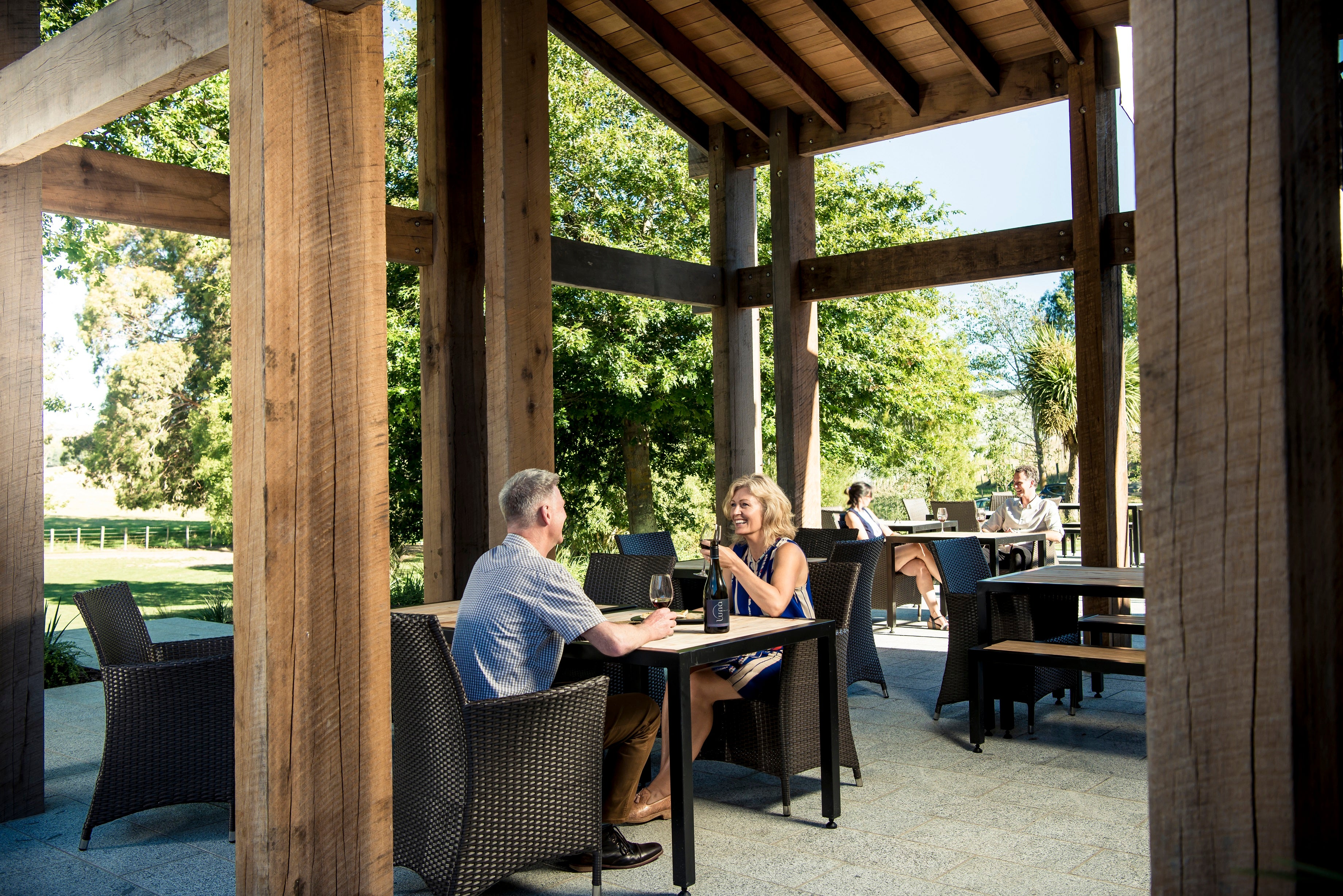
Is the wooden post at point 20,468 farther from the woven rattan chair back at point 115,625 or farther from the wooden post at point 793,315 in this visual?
the wooden post at point 793,315

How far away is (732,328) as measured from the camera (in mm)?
8148

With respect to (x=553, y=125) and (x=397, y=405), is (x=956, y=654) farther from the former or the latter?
(x=553, y=125)

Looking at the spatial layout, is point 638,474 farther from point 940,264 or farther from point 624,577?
point 624,577

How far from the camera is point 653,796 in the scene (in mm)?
3770

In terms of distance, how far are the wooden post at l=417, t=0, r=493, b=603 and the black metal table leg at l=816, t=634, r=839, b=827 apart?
8.30 feet

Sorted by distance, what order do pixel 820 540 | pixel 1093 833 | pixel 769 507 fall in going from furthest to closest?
pixel 820 540 → pixel 769 507 → pixel 1093 833

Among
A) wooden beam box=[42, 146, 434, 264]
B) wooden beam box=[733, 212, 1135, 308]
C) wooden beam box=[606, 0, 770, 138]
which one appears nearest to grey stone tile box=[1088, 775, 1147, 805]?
wooden beam box=[733, 212, 1135, 308]

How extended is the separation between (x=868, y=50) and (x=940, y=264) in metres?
1.52

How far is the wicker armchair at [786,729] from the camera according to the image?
3.70 meters

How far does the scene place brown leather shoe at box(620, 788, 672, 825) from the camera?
371 cm

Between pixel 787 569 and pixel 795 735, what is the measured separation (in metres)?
0.61

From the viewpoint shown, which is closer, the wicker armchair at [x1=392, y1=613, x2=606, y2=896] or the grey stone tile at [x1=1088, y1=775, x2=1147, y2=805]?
the wicker armchair at [x1=392, y1=613, x2=606, y2=896]

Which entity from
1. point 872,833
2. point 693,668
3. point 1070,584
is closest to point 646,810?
point 693,668

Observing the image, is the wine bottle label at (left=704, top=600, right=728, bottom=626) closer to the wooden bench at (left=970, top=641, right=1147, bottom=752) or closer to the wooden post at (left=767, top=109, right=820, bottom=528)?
the wooden bench at (left=970, top=641, right=1147, bottom=752)
